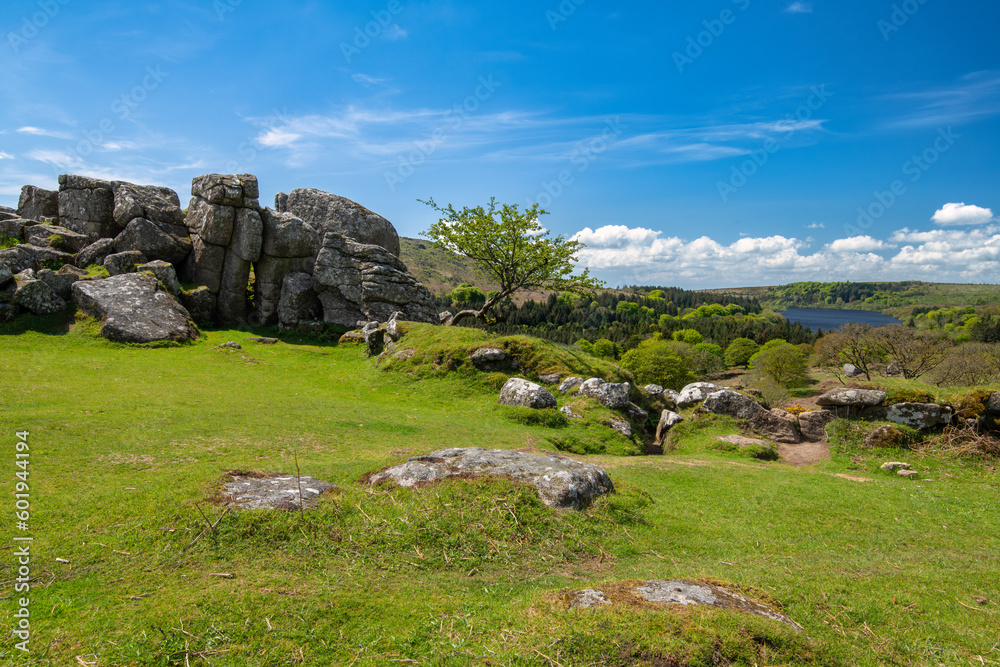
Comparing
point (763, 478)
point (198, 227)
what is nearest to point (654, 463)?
point (763, 478)

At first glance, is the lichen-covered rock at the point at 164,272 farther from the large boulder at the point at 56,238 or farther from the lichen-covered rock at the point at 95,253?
the large boulder at the point at 56,238

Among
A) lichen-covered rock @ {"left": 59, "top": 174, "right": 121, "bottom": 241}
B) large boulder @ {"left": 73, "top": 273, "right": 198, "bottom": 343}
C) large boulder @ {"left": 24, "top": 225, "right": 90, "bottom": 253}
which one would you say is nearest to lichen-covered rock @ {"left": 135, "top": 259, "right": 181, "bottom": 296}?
large boulder @ {"left": 73, "top": 273, "right": 198, "bottom": 343}

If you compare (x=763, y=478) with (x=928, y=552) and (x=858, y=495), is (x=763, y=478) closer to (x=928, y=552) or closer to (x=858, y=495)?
(x=858, y=495)

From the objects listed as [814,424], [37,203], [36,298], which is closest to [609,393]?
[814,424]

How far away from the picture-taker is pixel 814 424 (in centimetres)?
2142

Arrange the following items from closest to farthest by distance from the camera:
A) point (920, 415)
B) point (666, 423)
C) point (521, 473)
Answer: point (521, 473), point (920, 415), point (666, 423)

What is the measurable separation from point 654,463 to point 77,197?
1752 inches

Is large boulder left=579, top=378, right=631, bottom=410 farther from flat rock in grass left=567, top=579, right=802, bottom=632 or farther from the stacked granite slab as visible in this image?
the stacked granite slab

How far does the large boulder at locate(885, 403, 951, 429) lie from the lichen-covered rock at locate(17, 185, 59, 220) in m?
55.2

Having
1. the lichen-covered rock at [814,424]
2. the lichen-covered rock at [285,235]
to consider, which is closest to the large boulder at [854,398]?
the lichen-covered rock at [814,424]

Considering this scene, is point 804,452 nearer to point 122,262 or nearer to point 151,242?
point 122,262

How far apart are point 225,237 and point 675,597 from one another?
40272mm

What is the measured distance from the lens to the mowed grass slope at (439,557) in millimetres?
4914

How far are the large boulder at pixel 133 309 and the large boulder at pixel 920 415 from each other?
3736 centimetres
